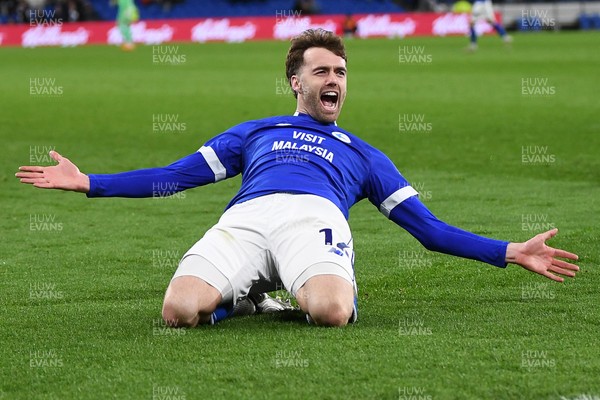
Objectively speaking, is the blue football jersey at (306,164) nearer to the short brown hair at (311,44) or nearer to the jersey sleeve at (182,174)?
the jersey sleeve at (182,174)

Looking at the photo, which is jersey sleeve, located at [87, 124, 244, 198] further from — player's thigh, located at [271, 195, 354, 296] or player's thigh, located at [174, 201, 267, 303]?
player's thigh, located at [271, 195, 354, 296]

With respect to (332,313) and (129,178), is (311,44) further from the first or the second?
(332,313)

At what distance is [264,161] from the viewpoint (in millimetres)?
6277

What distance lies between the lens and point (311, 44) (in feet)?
21.1

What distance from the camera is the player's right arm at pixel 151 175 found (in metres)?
5.82

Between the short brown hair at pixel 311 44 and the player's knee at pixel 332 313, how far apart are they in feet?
4.90

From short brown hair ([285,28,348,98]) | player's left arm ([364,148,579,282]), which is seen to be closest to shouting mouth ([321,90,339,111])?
short brown hair ([285,28,348,98])

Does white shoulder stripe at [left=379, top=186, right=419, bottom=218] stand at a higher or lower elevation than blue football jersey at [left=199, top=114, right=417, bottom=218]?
lower

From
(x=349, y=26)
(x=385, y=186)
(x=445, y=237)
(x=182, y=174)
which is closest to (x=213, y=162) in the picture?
(x=182, y=174)

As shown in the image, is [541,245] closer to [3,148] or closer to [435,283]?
[435,283]

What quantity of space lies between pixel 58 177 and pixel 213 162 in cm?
92

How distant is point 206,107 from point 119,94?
10.9ft

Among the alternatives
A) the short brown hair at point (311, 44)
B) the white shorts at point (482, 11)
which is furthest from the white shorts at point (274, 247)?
the white shorts at point (482, 11)

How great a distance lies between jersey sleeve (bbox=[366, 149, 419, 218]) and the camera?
6.14 m
